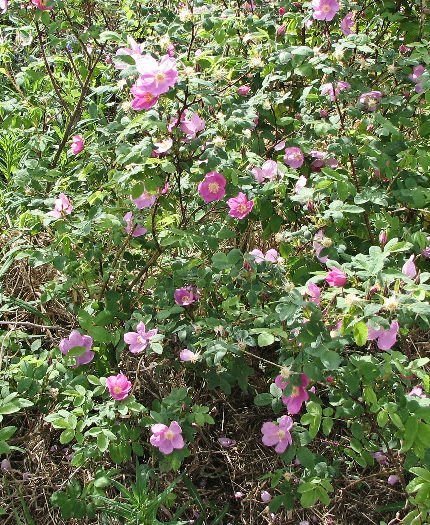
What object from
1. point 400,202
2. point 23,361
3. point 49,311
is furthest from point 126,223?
point 400,202

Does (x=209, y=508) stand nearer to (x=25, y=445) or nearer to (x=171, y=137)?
(x=25, y=445)

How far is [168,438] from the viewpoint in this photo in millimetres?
1723

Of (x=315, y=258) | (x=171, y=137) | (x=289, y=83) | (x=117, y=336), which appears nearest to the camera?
(x=171, y=137)

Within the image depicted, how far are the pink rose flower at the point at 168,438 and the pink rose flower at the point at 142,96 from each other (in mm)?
766

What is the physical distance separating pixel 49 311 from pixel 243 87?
1.00 meters

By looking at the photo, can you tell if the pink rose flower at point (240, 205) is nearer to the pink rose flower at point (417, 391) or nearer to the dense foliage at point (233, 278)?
the dense foliage at point (233, 278)

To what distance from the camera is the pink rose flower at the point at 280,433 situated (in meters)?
1.76

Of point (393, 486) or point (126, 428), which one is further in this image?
point (393, 486)

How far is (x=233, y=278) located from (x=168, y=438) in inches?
17.0

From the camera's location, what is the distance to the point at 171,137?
1694 millimetres

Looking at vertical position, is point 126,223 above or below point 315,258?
above

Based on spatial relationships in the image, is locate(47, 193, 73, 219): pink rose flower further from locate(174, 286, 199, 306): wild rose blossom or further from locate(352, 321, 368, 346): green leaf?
locate(352, 321, 368, 346): green leaf

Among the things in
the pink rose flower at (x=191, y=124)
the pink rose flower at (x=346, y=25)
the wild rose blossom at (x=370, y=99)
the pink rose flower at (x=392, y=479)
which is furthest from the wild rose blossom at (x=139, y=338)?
the pink rose flower at (x=346, y=25)

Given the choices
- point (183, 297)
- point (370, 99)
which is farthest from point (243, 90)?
point (183, 297)
